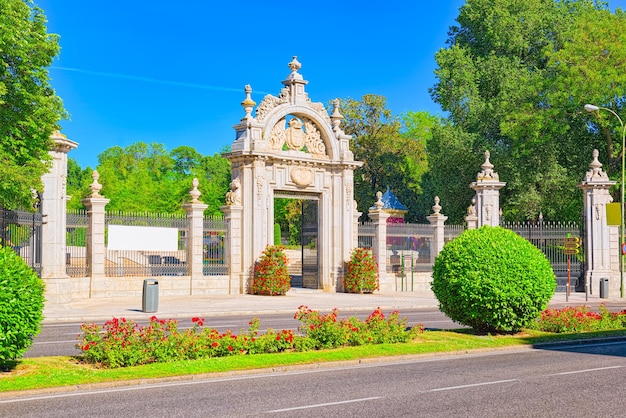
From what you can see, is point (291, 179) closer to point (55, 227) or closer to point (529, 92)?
point (55, 227)

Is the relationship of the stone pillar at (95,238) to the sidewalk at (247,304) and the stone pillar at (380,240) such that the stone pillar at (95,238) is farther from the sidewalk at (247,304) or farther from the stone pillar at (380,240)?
the stone pillar at (380,240)

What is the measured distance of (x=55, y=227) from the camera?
25.9m

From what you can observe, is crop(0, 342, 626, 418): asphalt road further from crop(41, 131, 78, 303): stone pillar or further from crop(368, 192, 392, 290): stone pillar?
crop(368, 192, 392, 290): stone pillar

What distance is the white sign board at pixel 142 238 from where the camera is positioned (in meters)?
28.3

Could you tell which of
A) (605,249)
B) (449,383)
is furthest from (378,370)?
(605,249)

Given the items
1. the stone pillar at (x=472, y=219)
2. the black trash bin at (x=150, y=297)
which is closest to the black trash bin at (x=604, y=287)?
the stone pillar at (x=472, y=219)

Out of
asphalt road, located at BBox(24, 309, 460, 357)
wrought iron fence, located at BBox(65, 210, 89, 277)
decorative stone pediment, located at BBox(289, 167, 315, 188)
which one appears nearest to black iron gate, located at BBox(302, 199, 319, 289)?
decorative stone pediment, located at BBox(289, 167, 315, 188)

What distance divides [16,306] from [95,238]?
1670 cm

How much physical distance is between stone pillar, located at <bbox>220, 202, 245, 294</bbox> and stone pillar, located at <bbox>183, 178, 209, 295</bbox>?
1.39 m

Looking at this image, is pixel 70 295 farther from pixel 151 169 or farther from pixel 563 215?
pixel 151 169

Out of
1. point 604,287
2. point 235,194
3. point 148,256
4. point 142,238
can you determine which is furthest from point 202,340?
point 604,287

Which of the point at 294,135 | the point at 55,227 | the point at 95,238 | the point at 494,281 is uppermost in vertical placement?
the point at 294,135

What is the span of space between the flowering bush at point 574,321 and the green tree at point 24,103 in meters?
14.0

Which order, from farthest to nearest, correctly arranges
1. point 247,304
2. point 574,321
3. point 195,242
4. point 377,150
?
point 377,150 < point 195,242 < point 247,304 < point 574,321
